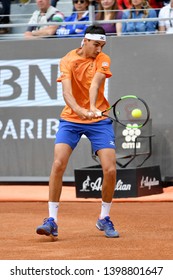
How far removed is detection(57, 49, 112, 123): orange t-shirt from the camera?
9398mm

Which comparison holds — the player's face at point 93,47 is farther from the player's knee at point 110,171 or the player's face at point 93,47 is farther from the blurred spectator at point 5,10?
the blurred spectator at point 5,10

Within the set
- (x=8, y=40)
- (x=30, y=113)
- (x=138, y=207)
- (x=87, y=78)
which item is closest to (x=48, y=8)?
(x=8, y=40)

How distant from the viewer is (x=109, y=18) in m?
15.1

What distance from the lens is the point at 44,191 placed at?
14.1 metres

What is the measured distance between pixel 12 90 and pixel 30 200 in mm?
2443

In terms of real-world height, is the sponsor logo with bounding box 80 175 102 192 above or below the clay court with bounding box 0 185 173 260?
above

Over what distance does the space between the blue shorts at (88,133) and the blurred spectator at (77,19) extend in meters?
5.81

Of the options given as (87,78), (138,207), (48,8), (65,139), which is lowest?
(138,207)

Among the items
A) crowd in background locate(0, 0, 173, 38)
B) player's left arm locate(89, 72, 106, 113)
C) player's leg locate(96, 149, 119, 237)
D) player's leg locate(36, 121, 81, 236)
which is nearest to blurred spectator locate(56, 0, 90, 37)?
crowd in background locate(0, 0, 173, 38)

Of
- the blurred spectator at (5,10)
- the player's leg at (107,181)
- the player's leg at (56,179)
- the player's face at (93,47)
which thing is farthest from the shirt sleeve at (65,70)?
the blurred spectator at (5,10)

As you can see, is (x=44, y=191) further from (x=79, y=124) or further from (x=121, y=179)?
(x=79, y=124)

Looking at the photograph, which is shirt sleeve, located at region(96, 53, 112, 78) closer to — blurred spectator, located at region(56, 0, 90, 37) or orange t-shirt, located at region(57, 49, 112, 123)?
orange t-shirt, located at region(57, 49, 112, 123)

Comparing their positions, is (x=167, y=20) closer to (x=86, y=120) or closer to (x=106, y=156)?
(x=86, y=120)

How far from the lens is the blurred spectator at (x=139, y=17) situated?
1477 cm
